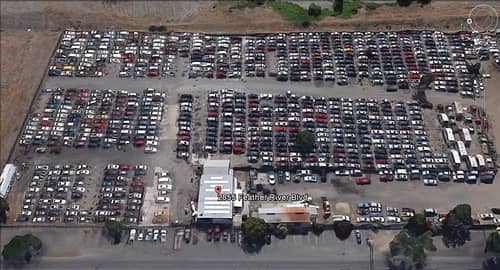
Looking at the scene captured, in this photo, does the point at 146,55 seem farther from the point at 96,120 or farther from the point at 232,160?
the point at 232,160

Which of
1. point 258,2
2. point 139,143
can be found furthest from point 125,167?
point 258,2

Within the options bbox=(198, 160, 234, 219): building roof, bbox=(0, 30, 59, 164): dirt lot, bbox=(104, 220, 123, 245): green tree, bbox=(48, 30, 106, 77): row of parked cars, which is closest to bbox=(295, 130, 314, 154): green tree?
bbox=(198, 160, 234, 219): building roof

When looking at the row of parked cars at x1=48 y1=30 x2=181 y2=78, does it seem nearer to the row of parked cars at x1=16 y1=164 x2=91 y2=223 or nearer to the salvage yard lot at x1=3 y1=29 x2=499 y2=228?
the salvage yard lot at x1=3 y1=29 x2=499 y2=228

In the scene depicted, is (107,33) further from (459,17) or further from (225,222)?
(459,17)

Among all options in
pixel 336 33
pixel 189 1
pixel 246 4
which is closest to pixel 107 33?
pixel 189 1

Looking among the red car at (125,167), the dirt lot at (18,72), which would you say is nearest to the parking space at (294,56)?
the dirt lot at (18,72)

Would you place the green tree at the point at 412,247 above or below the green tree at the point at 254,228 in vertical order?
below

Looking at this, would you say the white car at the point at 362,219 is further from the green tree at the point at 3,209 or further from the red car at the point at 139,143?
the green tree at the point at 3,209
